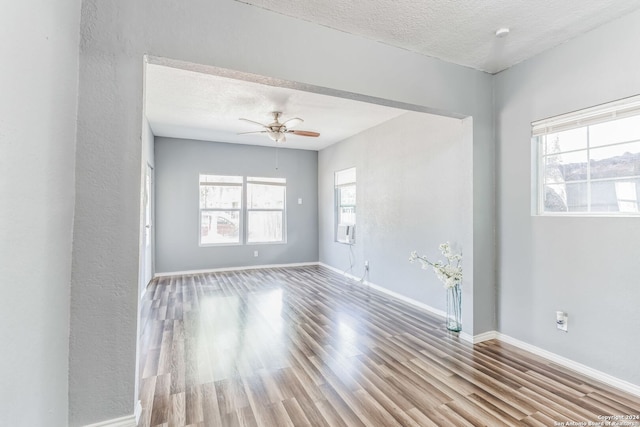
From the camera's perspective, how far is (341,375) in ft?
7.67

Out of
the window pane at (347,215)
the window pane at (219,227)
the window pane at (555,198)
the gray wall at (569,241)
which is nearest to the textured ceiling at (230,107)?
the window pane at (347,215)

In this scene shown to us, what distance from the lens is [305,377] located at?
2.30 m

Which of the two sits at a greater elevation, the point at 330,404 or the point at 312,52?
the point at 312,52

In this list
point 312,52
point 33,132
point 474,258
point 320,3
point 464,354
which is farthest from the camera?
point 474,258

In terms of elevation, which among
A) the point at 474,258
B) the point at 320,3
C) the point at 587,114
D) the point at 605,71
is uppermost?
the point at 320,3

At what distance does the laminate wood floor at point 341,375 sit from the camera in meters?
1.88

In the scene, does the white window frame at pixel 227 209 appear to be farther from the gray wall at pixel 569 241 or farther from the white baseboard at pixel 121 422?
the gray wall at pixel 569 241

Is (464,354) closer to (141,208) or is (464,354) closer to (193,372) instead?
(193,372)

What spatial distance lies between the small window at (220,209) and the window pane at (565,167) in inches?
213

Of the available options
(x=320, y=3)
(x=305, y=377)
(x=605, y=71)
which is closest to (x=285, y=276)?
(x=305, y=377)

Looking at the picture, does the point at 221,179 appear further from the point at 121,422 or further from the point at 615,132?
the point at 615,132

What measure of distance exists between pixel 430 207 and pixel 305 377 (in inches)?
103

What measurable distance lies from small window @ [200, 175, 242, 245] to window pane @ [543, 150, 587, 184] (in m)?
5.41

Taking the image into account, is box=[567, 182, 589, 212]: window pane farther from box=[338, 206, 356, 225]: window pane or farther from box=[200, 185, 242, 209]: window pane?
box=[200, 185, 242, 209]: window pane
